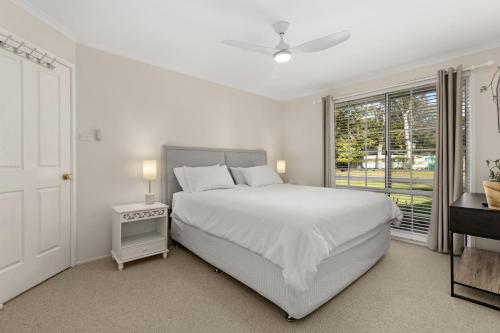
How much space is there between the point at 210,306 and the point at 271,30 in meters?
2.74

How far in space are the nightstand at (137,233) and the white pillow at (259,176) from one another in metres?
1.40

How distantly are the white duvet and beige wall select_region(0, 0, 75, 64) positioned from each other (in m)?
2.09

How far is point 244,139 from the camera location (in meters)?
4.47

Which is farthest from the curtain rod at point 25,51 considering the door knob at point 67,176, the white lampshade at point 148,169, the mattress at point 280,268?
the mattress at point 280,268

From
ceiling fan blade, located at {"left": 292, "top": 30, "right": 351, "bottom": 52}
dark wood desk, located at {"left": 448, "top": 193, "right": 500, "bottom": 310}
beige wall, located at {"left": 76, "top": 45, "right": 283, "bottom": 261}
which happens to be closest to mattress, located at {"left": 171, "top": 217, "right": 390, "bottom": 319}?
dark wood desk, located at {"left": 448, "top": 193, "right": 500, "bottom": 310}

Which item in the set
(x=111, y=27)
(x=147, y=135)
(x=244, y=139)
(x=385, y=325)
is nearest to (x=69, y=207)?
(x=147, y=135)

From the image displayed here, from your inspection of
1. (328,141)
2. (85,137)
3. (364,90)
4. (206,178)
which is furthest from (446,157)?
(85,137)

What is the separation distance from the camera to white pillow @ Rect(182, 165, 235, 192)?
10.5ft

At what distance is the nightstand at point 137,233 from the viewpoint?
2590mm

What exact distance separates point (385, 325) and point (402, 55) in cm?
320

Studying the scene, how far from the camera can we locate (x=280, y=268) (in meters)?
1.76

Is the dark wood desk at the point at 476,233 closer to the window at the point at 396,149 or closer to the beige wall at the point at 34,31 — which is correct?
the window at the point at 396,149

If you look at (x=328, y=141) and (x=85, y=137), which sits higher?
(x=328, y=141)

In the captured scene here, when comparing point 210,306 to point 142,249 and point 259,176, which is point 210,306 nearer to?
point 142,249
